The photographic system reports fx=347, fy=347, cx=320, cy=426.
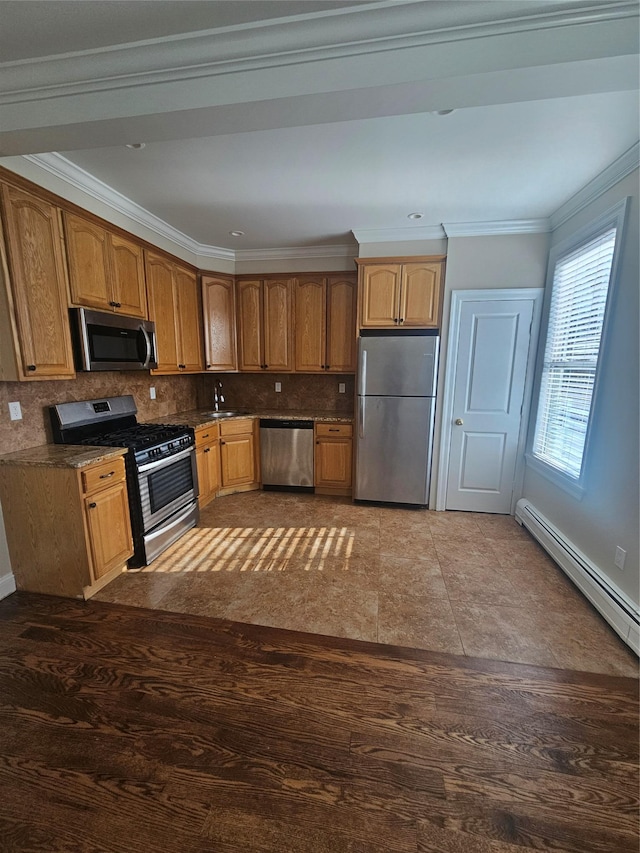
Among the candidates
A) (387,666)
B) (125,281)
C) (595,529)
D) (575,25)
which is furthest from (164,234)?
(595,529)

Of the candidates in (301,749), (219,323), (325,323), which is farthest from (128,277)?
(301,749)

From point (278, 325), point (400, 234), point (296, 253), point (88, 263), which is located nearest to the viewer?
point (88, 263)

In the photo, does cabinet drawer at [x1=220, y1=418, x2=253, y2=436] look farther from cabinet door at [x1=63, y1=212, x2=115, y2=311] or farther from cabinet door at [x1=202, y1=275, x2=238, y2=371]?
cabinet door at [x1=63, y1=212, x2=115, y2=311]

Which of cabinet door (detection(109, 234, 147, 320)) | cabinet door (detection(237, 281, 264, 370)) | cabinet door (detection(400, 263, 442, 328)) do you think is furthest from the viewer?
cabinet door (detection(237, 281, 264, 370))

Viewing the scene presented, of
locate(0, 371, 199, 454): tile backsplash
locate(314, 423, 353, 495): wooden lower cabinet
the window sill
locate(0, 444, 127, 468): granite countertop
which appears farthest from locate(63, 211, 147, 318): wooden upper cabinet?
the window sill

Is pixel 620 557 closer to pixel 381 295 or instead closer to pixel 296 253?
pixel 381 295

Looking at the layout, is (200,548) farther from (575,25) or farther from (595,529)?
(575,25)

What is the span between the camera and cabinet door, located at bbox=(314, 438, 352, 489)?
3.87 meters

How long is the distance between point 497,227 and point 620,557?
277 cm

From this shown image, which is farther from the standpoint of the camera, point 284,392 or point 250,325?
point 284,392

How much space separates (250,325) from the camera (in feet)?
13.5

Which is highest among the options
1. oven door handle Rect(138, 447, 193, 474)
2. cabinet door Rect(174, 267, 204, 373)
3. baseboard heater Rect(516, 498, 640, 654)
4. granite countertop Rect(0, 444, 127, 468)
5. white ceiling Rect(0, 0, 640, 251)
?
white ceiling Rect(0, 0, 640, 251)

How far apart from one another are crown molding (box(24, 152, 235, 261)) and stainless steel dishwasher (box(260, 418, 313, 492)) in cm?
200

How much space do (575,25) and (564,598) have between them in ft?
9.10
